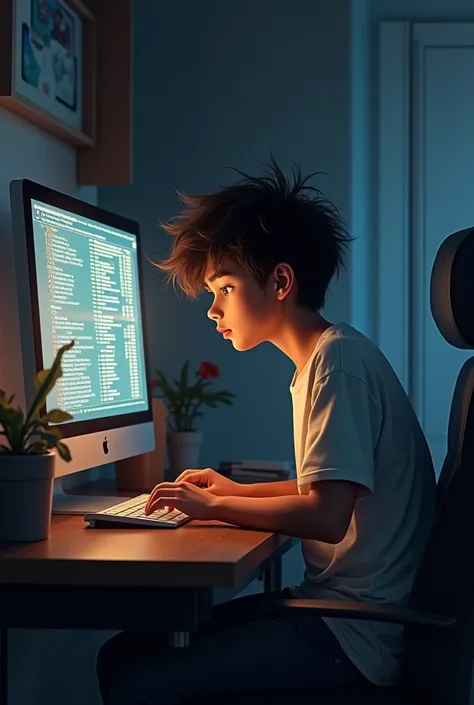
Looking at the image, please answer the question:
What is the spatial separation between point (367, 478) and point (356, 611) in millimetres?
197

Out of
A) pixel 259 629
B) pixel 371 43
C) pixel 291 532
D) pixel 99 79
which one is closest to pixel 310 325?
pixel 291 532

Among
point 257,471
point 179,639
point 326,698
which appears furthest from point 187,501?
point 257,471

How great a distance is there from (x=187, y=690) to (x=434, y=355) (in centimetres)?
202

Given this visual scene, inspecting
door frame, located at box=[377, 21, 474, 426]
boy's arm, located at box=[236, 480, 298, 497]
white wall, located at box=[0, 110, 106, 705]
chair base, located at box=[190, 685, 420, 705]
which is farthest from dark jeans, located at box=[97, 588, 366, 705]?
door frame, located at box=[377, 21, 474, 426]

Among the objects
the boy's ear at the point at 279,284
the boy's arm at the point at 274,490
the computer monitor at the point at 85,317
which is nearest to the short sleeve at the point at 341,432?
the boy's ear at the point at 279,284

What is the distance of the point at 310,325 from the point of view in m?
1.79

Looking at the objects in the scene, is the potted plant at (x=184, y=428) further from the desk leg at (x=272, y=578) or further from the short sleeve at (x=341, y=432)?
the short sleeve at (x=341, y=432)

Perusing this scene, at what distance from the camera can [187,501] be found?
1568 millimetres

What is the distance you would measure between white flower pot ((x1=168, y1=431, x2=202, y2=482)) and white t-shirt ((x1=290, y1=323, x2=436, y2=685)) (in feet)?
2.68

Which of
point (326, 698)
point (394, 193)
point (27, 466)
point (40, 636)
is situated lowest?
point (40, 636)

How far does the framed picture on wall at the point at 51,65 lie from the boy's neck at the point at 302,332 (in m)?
0.66

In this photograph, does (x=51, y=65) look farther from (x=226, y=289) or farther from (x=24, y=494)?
(x=24, y=494)

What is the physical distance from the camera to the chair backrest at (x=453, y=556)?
1.44 meters

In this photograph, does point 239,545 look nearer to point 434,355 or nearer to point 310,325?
point 310,325
